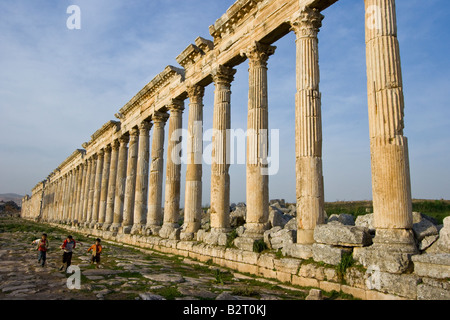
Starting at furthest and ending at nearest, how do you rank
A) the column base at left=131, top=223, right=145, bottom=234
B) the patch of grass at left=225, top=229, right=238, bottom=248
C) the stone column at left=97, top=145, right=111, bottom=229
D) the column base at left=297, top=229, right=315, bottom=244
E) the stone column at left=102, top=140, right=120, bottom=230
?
the stone column at left=97, top=145, right=111, bottom=229 < the stone column at left=102, top=140, right=120, bottom=230 < the column base at left=131, top=223, right=145, bottom=234 < the patch of grass at left=225, top=229, right=238, bottom=248 < the column base at left=297, top=229, right=315, bottom=244

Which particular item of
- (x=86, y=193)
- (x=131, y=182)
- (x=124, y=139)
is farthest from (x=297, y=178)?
(x=86, y=193)

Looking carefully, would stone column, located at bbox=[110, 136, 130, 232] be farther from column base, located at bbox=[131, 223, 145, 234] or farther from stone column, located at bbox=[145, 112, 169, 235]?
stone column, located at bbox=[145, 112, 169, 235]

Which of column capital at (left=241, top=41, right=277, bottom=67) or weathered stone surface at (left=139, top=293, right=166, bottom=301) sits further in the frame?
column capital at (left=241, top=41, right=277, bottom=67)

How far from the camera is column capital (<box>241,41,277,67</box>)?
40.5 feet

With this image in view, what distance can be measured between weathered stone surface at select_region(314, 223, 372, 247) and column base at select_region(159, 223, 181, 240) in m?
8.72

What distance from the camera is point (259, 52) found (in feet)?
40.7

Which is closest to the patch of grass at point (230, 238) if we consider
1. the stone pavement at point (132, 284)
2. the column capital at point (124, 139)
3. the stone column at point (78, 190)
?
the stone pavement at point (132, 284)

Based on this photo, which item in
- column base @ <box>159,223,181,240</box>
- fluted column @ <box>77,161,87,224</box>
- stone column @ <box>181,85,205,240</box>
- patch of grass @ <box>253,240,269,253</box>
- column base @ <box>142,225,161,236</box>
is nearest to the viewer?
patch of grass @ <box>253,240,269,253</box>

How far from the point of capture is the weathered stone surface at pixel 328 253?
308 inches

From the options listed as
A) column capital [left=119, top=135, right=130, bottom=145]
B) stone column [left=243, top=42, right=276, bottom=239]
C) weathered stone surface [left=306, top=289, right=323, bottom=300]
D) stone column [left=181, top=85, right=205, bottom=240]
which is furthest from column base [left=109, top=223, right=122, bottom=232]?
weathered stone surface [left=306, top=289, right=323, bottom=300]

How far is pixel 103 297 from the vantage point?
6.36 m
